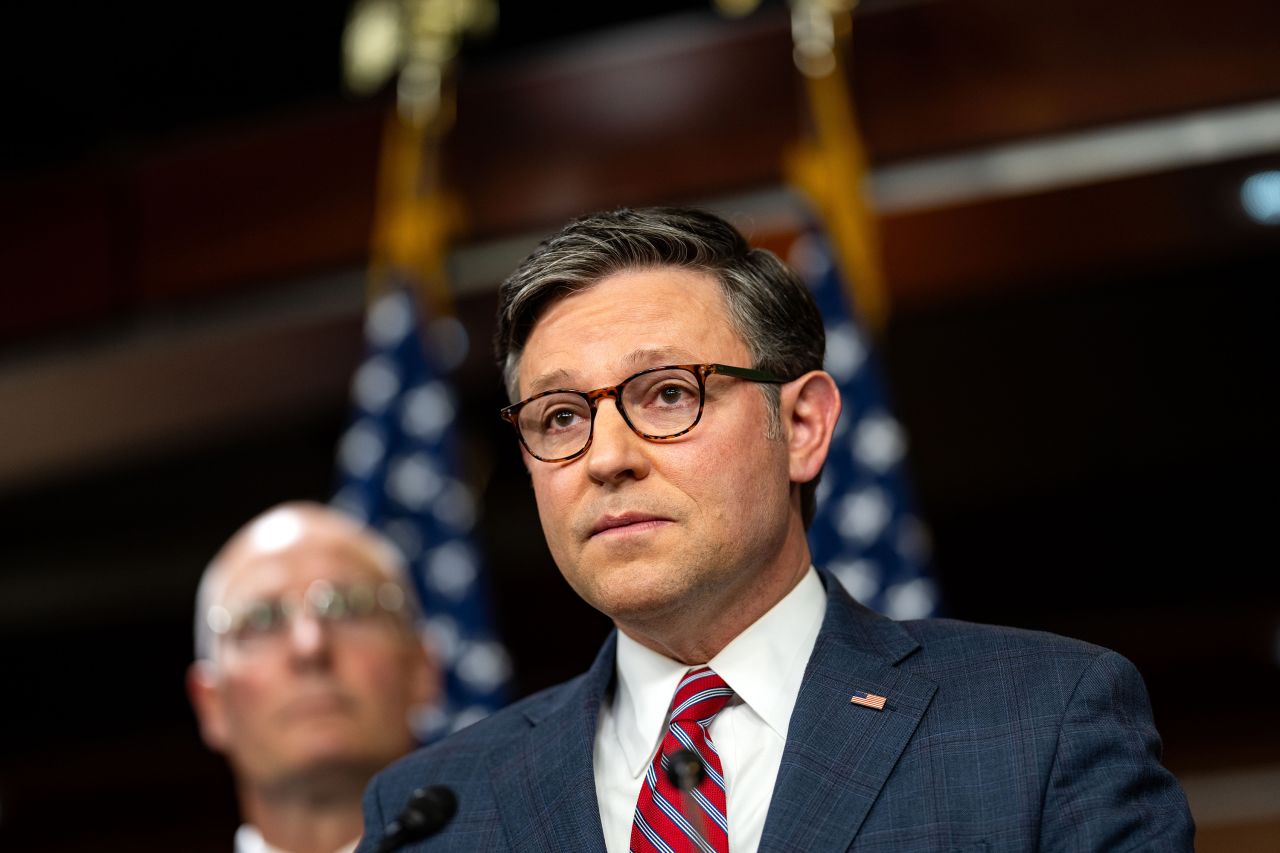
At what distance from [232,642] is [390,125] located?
2730mm

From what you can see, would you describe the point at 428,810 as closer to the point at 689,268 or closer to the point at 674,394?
the point at 674,394

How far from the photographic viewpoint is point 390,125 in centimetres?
494

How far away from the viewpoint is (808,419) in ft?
5.80

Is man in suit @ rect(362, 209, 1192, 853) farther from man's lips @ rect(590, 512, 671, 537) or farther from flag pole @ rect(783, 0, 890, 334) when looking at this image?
flag pole @ rect(783, 0, 890, 334)

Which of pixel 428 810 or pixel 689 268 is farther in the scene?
pixel 689 268

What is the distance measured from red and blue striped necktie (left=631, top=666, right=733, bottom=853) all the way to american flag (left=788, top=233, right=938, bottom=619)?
75.0 inches

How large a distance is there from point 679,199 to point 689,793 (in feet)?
11.5

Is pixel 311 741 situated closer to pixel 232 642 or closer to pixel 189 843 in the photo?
pixel 232 642

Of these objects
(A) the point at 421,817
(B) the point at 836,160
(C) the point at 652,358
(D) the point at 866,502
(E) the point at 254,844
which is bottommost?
(E) the point at 254,844

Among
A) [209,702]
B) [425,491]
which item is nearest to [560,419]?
[209,702]

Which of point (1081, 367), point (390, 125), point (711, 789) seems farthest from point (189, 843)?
point (711, 789)

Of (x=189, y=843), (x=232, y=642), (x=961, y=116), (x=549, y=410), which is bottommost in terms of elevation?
(x=189, y=843)

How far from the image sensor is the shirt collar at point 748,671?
162cm

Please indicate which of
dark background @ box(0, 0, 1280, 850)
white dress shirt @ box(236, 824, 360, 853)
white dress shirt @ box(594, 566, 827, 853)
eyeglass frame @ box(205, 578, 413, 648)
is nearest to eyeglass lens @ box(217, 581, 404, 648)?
eyeglass frame @ box(205, 578, 413, 648)
